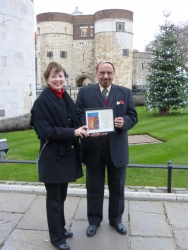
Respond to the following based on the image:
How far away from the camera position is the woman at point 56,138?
285 centimetres

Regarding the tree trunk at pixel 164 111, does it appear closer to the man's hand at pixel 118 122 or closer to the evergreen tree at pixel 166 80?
the evergreen tree at pixel 166 80

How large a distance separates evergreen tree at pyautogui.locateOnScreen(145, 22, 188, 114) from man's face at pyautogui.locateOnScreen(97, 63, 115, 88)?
12.5 m

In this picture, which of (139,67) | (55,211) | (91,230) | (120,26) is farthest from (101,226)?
(139,67)

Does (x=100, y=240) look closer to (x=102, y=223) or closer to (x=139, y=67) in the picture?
(x=102, y=223)

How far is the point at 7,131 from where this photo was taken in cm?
1130

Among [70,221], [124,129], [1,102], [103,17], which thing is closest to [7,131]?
[1,102]

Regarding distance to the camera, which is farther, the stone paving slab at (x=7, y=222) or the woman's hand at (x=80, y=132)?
the stone paving slab at (x=7, y=222)

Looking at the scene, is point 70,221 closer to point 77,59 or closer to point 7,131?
point 7,131

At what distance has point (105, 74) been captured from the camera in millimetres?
3201

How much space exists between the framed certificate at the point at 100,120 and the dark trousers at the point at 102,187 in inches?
13.2

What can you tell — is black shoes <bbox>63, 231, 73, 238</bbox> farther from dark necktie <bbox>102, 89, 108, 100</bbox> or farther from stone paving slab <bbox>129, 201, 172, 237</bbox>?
dark necktie <bbox>102, 89, 108, 100</bbox>

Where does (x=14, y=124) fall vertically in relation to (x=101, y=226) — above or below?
above

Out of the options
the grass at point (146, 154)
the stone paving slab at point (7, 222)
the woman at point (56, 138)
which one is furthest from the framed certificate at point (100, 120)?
the grass at point (146, 154)

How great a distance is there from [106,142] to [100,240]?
116cm
